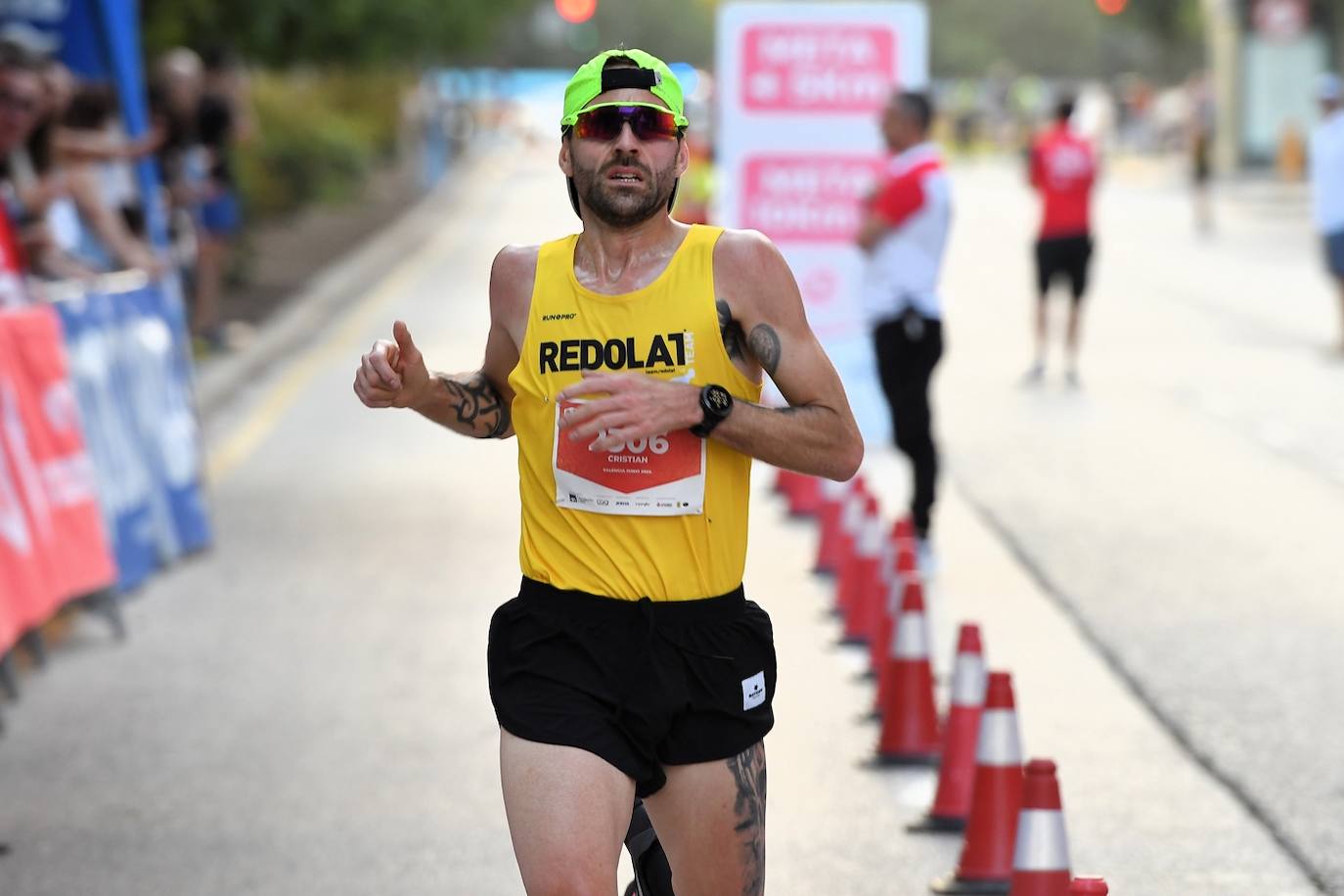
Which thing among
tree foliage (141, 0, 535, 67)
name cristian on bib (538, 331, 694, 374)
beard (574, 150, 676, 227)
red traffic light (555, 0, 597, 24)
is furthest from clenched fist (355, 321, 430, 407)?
red traffic light (555, 0, 597, 24)

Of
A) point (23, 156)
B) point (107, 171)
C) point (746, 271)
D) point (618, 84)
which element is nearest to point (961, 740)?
point (746, 271)

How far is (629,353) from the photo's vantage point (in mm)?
4008

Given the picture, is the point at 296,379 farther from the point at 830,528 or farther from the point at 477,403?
the point at 477,403

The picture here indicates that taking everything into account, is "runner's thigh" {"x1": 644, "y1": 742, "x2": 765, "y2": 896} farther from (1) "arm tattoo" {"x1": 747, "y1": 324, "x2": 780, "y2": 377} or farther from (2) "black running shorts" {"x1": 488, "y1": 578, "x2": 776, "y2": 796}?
(1) "arm tattoo" {"x1": 747, "y1": 324, "x2": 780, "y2": 377}

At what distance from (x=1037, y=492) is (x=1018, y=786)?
6.18 metres

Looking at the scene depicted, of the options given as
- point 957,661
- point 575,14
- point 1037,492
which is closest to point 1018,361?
point 1037,492

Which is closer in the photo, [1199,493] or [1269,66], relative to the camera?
[1199,493]

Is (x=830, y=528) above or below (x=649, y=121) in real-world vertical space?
below

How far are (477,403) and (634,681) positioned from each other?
2.36 ft

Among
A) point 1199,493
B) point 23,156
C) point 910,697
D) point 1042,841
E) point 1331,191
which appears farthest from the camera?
point 1331,191

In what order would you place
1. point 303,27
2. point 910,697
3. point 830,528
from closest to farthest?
point 910,697 < point 830,528 < point 303,27

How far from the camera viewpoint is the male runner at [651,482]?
13.1 feet

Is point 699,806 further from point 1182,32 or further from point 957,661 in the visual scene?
point 1182,32

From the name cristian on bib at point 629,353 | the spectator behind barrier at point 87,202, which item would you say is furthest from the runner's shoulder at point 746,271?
the spectator behind barrier at point 87,202
